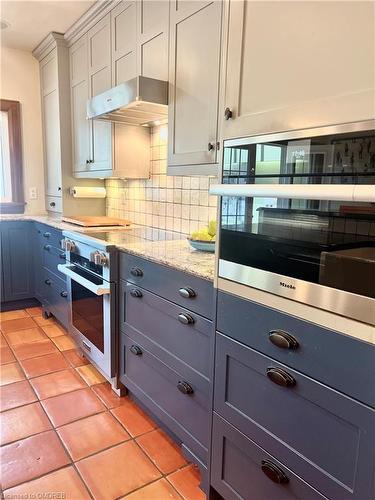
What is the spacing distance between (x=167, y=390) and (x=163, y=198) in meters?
1.47

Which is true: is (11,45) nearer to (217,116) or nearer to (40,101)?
(40,101)

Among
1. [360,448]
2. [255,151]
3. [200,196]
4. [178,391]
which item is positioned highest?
[255,151]

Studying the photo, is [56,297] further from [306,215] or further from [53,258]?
[306,215]

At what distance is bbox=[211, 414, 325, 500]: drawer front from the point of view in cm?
108

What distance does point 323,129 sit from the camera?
0.91m

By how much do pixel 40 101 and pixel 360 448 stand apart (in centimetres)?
407

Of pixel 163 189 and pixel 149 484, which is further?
pixel 163 189

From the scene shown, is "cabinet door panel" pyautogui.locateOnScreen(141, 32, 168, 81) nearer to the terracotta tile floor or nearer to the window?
the terracotta tile floor

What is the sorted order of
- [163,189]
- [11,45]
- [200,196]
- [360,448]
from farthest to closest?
[11,45], [163,189], [200,196], [360,448]

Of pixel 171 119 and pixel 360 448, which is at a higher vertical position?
pixel 171 119

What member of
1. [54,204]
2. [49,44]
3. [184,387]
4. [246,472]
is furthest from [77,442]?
Result: [49,44]

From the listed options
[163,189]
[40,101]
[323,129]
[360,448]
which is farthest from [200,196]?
[40,101]

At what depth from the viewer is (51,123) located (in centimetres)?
353

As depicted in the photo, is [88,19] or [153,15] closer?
[153,15]
